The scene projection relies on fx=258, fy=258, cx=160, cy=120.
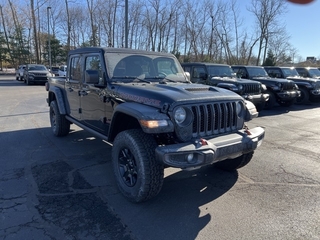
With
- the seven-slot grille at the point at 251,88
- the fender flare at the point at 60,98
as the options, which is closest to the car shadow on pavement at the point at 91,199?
the fender flare at the point at 60,98

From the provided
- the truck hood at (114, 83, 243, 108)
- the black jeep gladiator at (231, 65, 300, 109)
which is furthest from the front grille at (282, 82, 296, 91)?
the truck hood at (114, 83, 243, 108)

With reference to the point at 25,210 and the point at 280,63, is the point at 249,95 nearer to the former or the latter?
the point at 25,210

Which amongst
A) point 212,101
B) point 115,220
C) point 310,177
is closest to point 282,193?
point 310,177

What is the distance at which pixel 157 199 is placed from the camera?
3422mm

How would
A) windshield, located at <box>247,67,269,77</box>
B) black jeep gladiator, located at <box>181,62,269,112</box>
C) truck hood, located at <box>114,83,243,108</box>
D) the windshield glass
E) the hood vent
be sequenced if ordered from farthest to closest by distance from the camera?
1. the windshield glass
2. windshield, located at <box>247,67,269,77</box>
3. black jeep gladiator, located at <box>181,62,269,112</box>
4. the hood vent
5. truck hood, located at <box>114,83,243,108</box>

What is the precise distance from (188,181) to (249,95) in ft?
19.9

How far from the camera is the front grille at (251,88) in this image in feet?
30.1

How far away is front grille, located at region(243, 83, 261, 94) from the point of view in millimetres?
9164

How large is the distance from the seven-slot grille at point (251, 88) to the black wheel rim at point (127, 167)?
22.2ft

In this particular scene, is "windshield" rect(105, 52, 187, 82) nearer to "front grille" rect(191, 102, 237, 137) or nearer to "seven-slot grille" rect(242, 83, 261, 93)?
"front grille" rect(191, 102, 237, 137)

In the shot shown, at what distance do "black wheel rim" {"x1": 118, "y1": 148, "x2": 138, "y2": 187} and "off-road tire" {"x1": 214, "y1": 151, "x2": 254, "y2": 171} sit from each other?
1.67 m

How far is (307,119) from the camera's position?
9203 millimetres

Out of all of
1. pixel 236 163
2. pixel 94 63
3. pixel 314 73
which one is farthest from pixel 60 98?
pixel 314 73

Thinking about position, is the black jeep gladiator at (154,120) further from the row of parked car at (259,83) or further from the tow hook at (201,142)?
the row of parked car at (259,83)
